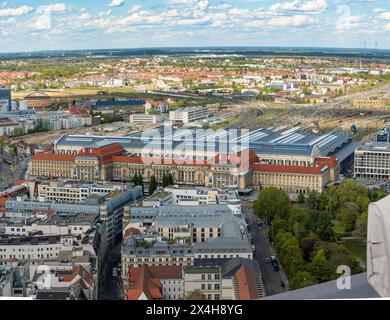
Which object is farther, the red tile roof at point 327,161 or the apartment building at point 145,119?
the apartment building at point 145,119

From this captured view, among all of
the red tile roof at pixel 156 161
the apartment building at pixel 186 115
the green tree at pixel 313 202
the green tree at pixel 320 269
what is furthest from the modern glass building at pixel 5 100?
the green tree at pixel 320 269

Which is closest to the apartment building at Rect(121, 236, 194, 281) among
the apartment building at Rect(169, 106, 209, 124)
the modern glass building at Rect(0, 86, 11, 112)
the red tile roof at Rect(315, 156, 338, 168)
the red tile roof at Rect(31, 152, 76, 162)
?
the red tile roof at Rect(315, 156, 338, 168)

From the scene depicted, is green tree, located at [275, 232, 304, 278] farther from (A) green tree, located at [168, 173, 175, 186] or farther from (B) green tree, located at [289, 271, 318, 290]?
(A) green tree, located at [168, 173, 175, 186]

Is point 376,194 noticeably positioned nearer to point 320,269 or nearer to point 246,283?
point 320,269

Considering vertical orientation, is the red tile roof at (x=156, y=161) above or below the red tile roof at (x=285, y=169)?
above

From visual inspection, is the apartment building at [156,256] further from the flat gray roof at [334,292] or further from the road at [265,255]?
the flat gray roof at [334,292]
